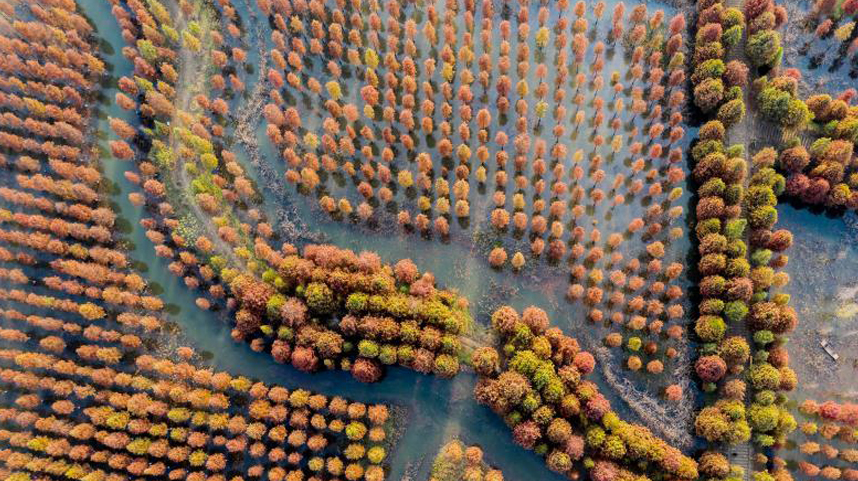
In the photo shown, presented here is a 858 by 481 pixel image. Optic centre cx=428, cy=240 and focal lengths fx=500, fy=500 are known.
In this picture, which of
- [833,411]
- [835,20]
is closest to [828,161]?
[835,20]

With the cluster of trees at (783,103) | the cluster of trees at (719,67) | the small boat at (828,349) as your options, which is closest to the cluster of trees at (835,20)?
the cluster of trees at (783,103)

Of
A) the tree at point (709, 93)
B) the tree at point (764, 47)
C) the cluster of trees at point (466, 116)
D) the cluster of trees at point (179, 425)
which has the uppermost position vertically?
the tree at point (764, 47)

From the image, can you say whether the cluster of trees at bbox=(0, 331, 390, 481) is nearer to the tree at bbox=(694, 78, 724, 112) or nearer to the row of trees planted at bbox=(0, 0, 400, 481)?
the row of trees planted at bbox=(0, 0, 400, 481)

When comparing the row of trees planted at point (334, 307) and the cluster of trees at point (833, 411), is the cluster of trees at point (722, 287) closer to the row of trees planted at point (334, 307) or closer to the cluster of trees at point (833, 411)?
the cluster of trees at point (833, 411)

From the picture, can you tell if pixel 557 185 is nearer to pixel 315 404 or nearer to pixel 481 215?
pixel 481 215

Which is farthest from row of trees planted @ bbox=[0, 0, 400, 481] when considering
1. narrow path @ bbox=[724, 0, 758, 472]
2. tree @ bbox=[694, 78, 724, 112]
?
tree @ bbox=[694, 78, 724, 112]

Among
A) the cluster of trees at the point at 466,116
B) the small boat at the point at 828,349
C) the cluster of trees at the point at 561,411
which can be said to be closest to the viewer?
the cluster of trees at the point at 561,411

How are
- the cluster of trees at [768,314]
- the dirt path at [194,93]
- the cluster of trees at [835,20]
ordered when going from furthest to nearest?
the cluster of trees at [835,20]
the dirt path at [194,93]
the cluster of trees at [768,314]
